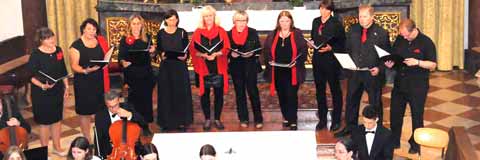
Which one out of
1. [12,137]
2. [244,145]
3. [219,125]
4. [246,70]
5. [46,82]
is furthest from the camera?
[219,125]

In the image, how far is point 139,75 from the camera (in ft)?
29.7

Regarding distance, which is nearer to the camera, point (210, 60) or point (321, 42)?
point (321, 42)

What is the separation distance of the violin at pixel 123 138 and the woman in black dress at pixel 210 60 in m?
1.86

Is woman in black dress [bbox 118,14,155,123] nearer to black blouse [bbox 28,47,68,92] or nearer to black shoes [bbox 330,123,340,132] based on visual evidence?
black blouse [bbox 28,47,68,92]

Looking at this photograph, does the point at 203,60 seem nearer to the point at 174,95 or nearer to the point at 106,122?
the point at 174,95

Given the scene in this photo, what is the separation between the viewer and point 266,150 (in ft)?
26.0

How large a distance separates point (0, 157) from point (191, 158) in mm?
1748

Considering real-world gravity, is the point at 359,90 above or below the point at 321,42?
below

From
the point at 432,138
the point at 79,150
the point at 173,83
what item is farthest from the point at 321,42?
the point at 79,150

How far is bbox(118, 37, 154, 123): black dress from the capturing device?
8.90 meters

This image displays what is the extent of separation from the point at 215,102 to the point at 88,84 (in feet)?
4.60

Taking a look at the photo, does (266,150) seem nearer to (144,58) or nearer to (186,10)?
(144,58)

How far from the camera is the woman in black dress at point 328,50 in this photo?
8.68 m

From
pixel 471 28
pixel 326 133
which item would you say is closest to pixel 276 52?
pixel 326 133
